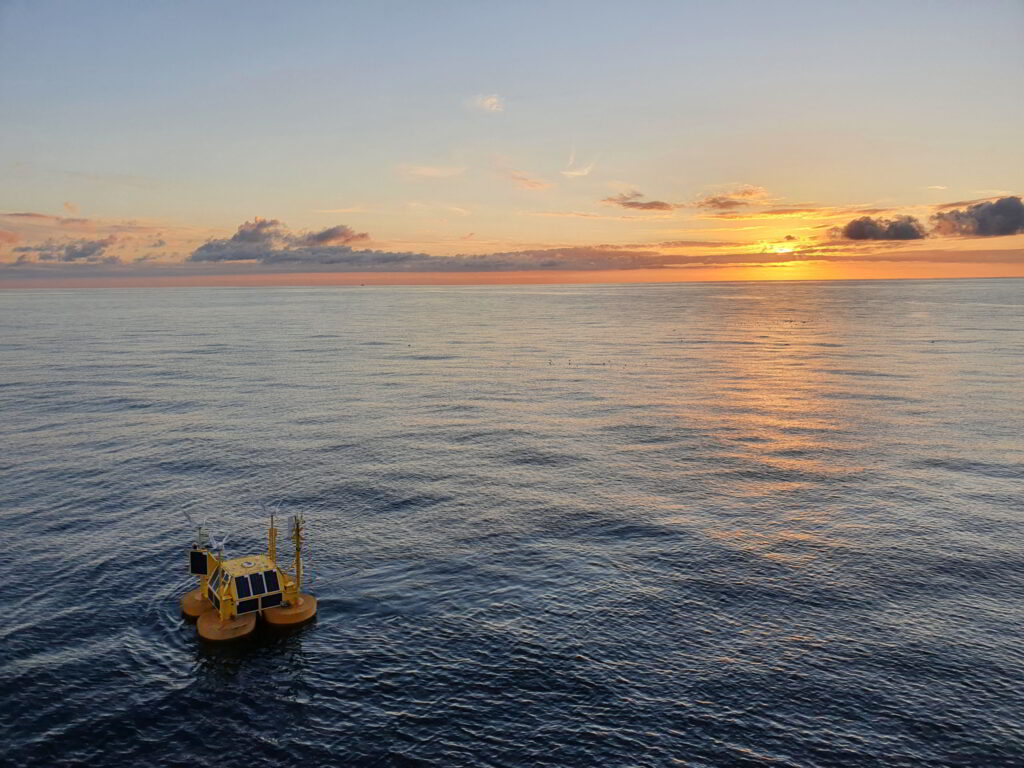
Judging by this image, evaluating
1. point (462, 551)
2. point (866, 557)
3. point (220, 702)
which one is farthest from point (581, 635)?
point (866, 557)

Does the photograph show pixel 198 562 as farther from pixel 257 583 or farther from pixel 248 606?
pixel 248 606

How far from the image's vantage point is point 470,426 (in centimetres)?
12850

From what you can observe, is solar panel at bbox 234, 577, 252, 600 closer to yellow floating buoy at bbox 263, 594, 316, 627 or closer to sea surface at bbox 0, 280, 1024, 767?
yellow floating buoy at bbox 263, 594, 316, 627

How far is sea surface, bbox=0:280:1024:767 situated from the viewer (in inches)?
1855

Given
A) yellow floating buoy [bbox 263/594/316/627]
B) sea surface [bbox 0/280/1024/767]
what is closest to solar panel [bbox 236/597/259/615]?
yellow floating buoy [bbox 263/594/316/627]

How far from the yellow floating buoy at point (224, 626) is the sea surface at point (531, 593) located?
1.45m

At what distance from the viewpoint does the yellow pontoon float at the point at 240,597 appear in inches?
2329

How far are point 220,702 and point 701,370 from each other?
166 meters

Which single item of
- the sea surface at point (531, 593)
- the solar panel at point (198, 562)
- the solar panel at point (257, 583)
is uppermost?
the solar panel at point (198, 562)

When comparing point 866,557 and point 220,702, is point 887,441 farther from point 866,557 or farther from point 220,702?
point 220,702

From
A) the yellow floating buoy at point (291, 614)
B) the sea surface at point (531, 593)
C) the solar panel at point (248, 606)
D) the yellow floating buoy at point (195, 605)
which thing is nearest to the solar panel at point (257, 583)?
the solar panel at point (248, 606)

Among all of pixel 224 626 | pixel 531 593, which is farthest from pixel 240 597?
pixel 531 593

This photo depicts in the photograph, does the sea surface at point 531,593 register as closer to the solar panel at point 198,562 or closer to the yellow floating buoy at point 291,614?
the yellow floating buoy at point 291,614

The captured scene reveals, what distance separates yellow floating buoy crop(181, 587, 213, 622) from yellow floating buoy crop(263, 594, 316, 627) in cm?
514
